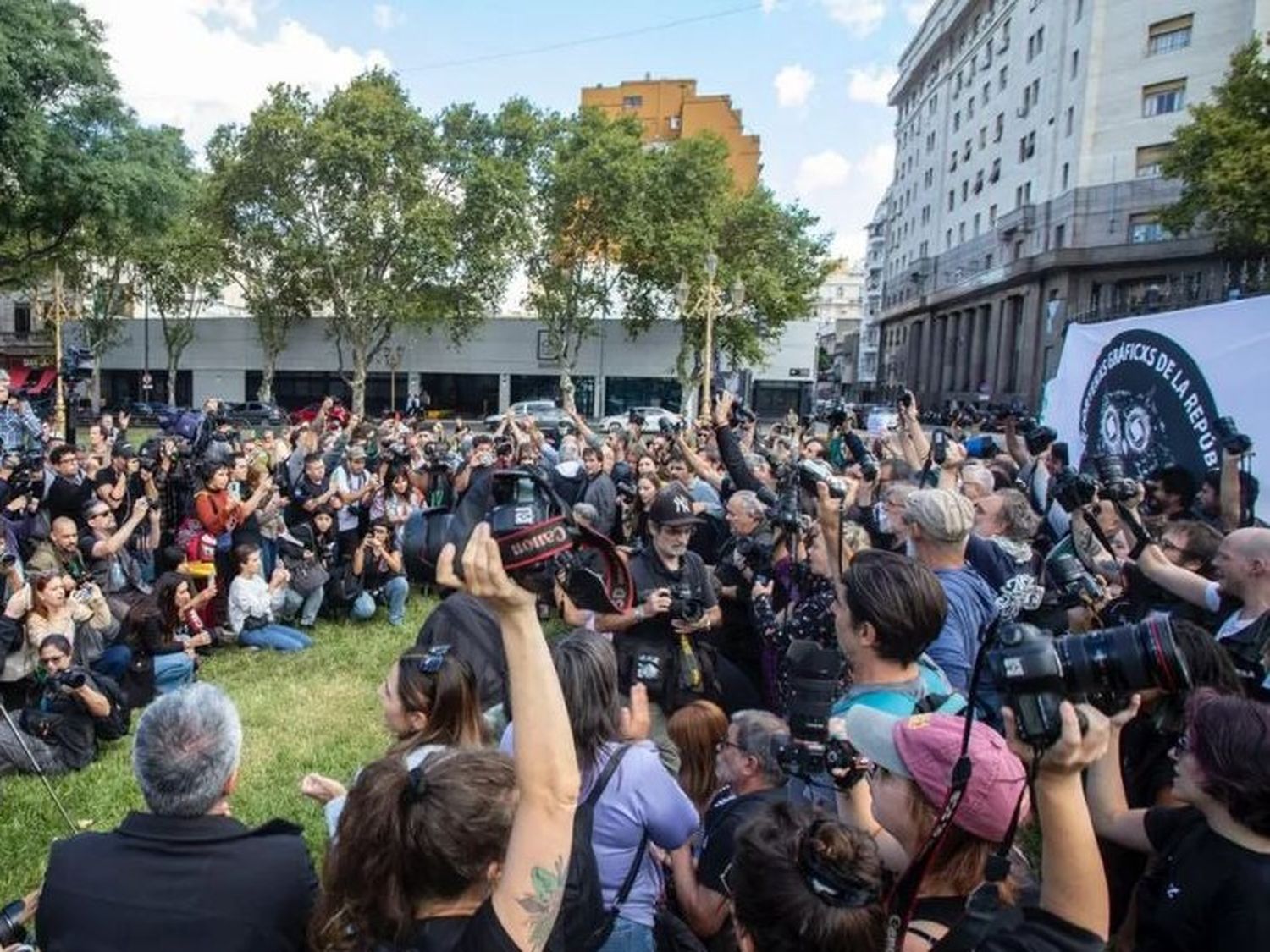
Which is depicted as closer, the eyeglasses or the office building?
the eyeglasses

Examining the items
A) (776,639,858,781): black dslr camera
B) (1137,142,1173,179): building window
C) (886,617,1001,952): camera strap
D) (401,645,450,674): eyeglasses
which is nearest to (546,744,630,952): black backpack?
(776,639,858,781): black dslr camera

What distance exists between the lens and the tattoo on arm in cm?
147

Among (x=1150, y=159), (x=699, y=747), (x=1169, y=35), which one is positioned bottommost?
(x=699, y=747)

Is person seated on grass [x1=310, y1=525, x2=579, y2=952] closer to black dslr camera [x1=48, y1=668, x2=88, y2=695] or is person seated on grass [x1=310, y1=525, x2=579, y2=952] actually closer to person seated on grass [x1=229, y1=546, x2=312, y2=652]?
black dslr camera [x1=48, y1=668, x2=88, y2=695]

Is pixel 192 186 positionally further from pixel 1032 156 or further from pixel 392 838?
pixel 1032 156

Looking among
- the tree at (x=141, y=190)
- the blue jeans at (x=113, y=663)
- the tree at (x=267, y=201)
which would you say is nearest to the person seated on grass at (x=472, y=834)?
the blue jeans at (x=113, y=663)

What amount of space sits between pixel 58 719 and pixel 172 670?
3.57 ft

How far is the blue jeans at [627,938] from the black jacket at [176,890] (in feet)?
3.15

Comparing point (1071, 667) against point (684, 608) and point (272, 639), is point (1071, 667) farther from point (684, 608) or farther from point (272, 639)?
point (272, 639)

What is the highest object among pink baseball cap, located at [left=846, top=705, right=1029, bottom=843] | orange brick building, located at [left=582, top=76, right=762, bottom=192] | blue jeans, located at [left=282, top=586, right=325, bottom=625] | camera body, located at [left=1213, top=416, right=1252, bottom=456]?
orange brick building, located at [left=582, top=76, right=762, bottom=192]

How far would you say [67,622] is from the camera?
18.2ft

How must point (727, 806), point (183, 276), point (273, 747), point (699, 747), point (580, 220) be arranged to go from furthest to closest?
point (183, 276), point (580, 220), point (273, 747), point (699, 747), point (727, 806)

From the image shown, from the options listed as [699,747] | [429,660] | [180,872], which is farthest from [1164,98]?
[180,872]

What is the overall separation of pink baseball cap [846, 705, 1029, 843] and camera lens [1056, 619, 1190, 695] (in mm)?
386
